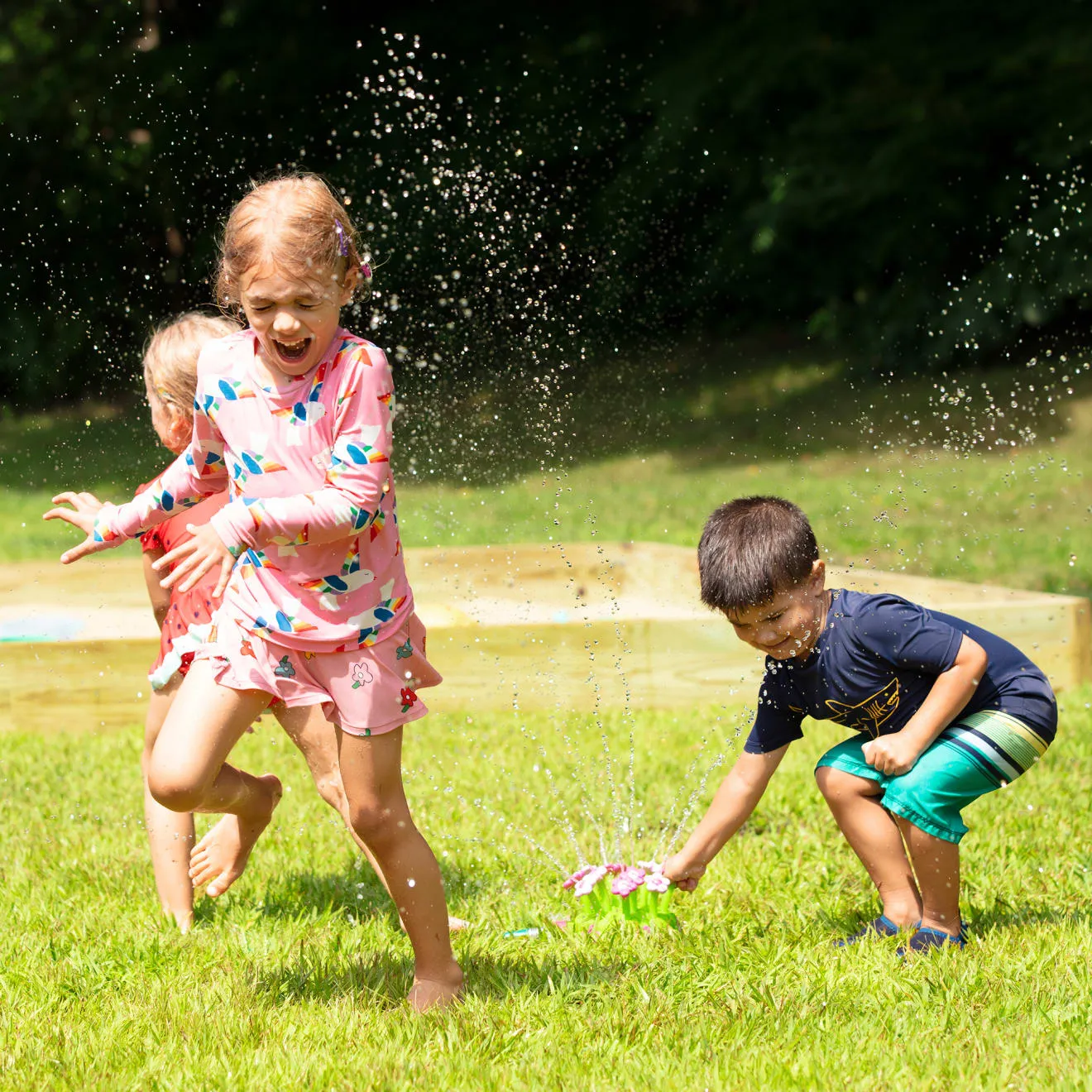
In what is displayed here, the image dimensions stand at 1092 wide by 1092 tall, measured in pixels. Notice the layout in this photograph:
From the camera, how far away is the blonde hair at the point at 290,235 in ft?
9.62

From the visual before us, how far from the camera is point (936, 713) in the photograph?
129 inches

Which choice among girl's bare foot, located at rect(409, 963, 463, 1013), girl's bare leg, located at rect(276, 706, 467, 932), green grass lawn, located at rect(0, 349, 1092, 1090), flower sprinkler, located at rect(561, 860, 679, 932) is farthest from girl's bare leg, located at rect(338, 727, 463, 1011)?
flower sprinkler, located at rect(561, 860, 679, 932)

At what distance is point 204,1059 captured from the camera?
2.83 m

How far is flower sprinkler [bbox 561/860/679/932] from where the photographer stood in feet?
11.6

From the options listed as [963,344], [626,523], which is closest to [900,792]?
[626,523]

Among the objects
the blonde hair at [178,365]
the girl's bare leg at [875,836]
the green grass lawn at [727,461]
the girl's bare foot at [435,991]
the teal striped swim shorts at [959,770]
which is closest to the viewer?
the girl's bare foot at [435,991]

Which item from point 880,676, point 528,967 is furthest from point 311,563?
point 880,676

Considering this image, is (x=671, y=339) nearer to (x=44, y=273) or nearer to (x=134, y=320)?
(x=134, y=320)

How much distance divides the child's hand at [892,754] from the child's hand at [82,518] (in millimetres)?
1786

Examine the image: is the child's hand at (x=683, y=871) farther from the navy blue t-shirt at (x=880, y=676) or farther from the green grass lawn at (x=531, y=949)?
the navy blue t-shirt at (x=880, y=676)

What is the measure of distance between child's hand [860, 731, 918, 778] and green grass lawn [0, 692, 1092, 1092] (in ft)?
1.41

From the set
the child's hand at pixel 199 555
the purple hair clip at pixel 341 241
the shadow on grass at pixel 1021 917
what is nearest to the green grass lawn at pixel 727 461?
the shadow on grass at pixel 1021 917

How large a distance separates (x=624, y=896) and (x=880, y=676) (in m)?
0.82

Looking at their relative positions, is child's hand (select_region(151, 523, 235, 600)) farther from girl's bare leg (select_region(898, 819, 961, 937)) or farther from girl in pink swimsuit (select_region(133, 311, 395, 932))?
girl's bare leg (select_region(898, 819, 961, 937))
